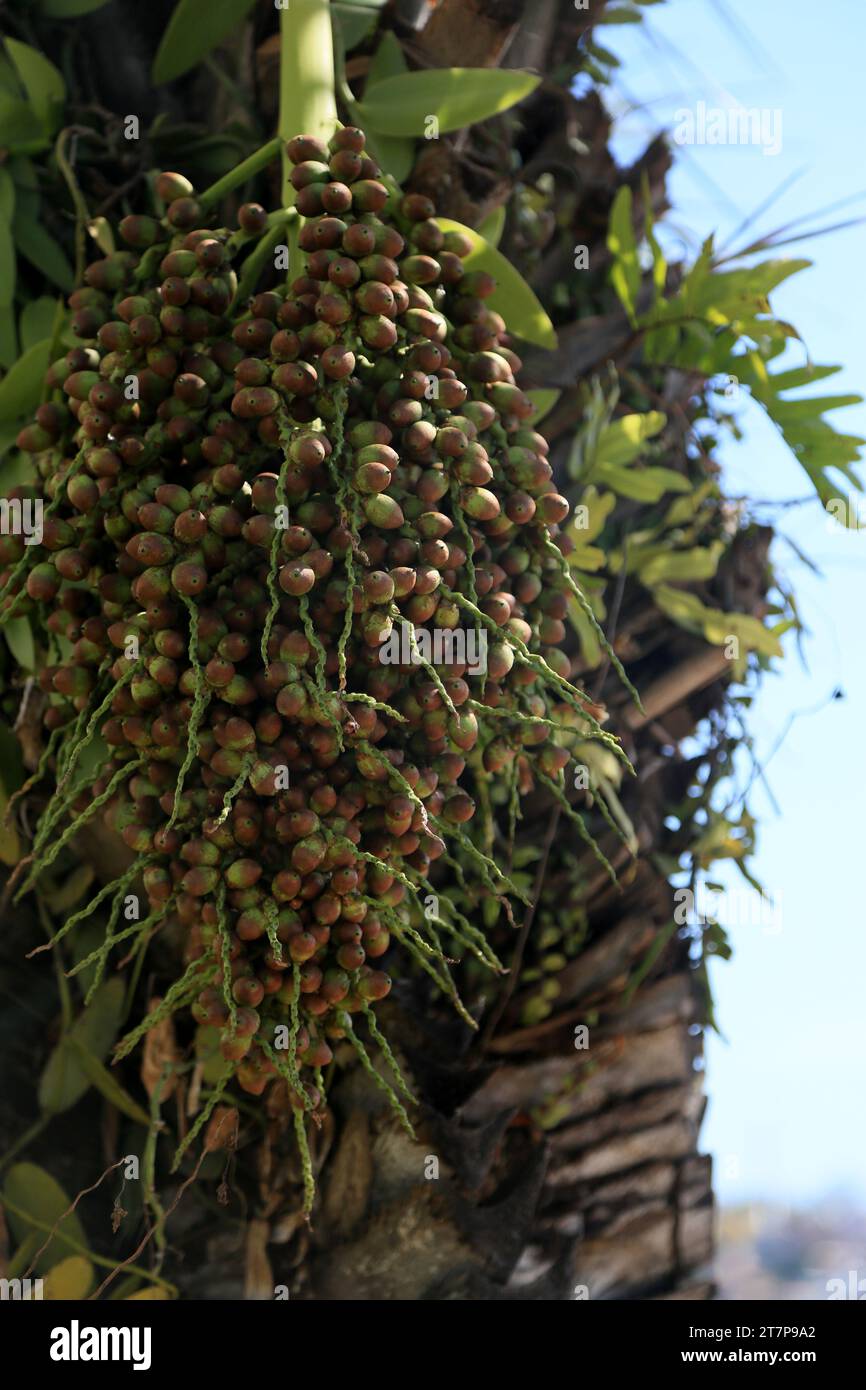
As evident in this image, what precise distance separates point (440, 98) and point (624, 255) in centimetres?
30

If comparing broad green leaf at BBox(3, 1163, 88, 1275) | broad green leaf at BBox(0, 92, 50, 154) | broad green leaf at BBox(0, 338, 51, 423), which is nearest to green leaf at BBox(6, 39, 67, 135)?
broad green leaf at BBox(0, 92, 50, 154)

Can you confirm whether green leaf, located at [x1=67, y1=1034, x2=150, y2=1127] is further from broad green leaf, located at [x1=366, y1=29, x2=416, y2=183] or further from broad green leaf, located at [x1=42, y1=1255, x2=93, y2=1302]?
broad green leaf, located at [x1=366, y1=29, x2=416, y2=183]

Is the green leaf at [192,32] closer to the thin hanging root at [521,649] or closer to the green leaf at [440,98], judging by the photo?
the green leaf at [440,98]

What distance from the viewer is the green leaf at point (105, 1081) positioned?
49.4 inches

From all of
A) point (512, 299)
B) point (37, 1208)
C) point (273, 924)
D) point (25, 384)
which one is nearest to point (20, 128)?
point (25, 384)

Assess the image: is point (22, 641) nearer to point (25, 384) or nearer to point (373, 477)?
point (25, 384)

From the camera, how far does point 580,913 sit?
1.39 meters

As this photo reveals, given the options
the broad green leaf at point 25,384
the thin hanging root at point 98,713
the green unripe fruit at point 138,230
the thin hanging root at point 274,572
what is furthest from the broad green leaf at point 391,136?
the thin hanging root at point 98,713

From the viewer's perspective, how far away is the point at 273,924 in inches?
35.8

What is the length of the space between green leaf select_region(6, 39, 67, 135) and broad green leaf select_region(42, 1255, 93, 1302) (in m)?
1.05

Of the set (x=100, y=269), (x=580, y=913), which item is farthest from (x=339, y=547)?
(x=580, y=913)

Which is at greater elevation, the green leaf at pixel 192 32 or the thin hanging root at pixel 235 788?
the green leaf at pixel 192 32

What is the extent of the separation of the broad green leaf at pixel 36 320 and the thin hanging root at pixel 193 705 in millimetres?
489

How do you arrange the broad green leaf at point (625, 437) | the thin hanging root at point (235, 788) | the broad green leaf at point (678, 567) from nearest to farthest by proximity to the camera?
the thin hanging root at point (235, 788) < the broad green leaf at point (625, 437) < the broad green leaf at point (678, 567)
